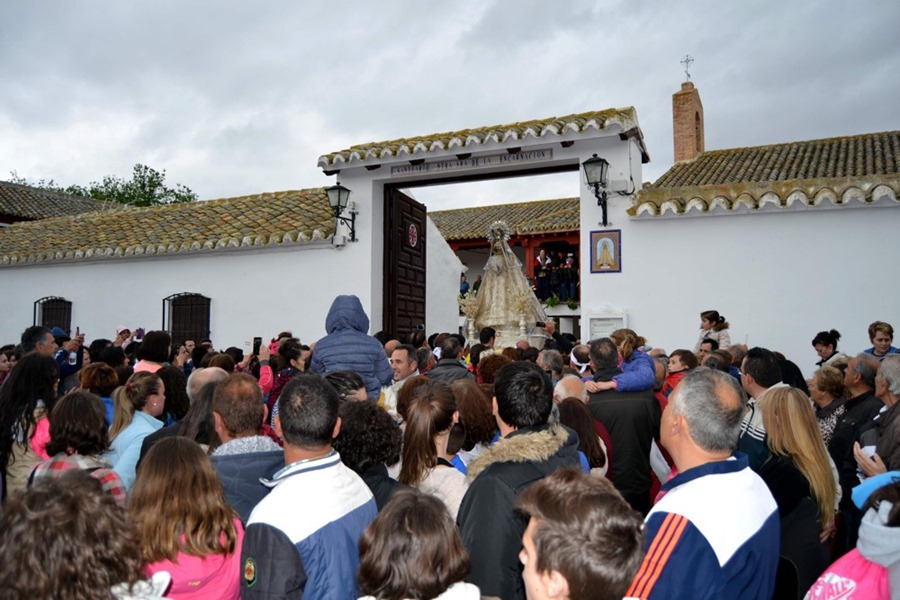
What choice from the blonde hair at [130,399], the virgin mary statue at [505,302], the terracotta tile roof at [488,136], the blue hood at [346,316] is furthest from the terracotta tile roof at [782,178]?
the blonde hair at [130,399]

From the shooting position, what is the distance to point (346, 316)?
513 centimetres

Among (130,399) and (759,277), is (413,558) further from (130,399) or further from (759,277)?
(759,277)

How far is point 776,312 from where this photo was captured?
27.3 ft

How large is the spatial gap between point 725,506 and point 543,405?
900mm

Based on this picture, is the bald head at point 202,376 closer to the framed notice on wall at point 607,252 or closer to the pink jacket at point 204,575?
the pink jacket at point 204,575

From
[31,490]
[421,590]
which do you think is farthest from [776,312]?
[31,490]

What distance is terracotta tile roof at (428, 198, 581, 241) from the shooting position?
21312 mm

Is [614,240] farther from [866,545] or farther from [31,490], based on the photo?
[31,490]

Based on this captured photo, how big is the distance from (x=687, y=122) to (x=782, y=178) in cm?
571

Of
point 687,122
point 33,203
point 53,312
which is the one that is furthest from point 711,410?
point 33,203

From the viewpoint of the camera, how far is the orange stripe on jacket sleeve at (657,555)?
2.04 m

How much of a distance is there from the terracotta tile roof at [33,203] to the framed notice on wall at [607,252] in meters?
21.1

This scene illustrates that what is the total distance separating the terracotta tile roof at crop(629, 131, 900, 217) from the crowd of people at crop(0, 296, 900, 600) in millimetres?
4470

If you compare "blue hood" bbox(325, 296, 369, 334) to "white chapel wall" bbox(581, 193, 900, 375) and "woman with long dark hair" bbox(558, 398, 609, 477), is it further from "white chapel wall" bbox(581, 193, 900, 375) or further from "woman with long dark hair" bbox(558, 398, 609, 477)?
"white chapel wall" bbox(581, 193, 900, 375)
